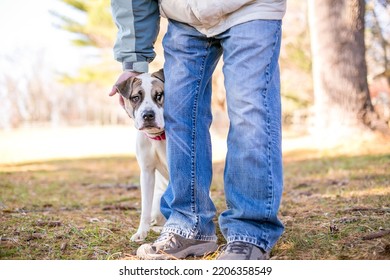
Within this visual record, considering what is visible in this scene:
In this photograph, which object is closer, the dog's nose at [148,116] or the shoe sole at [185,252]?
the shoe sole at [185,252]

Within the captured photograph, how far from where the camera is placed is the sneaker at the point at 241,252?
1979mm

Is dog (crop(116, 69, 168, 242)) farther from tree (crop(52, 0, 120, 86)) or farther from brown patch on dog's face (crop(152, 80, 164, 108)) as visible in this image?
tree (crop(52, 0, 120, 86))

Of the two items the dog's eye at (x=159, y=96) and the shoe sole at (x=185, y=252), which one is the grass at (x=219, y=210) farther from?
the dog's eye at (x=159, y=96)

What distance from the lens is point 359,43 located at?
6133mm

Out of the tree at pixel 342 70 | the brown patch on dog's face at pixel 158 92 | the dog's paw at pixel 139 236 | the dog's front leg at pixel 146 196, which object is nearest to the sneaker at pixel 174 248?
the dog's paw at pixel 139 236

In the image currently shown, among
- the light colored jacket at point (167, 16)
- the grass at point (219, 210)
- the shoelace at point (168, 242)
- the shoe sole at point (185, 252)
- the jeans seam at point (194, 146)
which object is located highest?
the light colored jacket at point (167, 16)

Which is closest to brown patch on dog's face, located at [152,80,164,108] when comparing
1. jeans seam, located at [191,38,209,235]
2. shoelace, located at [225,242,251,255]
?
jeans seam, located at [191,38,209,235]

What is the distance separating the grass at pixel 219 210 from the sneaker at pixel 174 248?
0.12 meters

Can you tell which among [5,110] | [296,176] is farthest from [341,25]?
[5,110]

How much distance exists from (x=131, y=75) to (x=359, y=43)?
4352mm

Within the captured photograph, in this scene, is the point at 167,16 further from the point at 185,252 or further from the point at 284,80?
the point at 284,80

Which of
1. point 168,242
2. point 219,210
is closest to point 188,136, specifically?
point 168,242

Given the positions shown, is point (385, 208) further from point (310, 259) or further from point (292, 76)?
point (292, 76)

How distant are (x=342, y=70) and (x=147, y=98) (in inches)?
161
